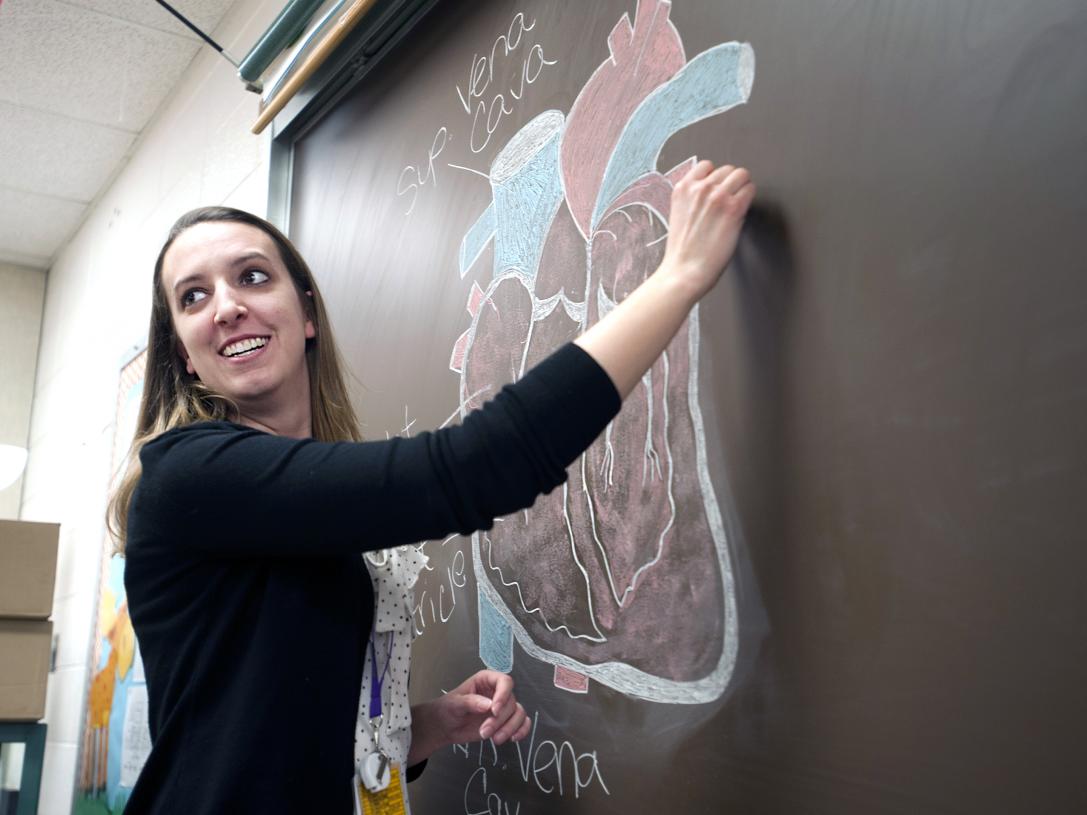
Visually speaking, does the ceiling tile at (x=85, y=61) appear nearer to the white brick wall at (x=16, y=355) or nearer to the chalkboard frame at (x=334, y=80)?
the chalkboard frame at (x=334, y=80)


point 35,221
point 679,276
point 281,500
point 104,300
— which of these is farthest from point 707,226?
point 35,221

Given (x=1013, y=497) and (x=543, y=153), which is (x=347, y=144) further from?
(x=1013, y=497)

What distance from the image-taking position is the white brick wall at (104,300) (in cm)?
231

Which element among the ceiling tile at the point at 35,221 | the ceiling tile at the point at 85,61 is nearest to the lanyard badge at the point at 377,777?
the ceiling tile at the point at 85,61

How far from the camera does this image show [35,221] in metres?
3.64

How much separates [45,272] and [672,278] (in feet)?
13.4

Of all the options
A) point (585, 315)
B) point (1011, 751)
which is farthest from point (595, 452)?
point (1011, 751)

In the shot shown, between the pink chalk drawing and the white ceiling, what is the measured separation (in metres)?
1.66

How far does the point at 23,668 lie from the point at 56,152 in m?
1.60

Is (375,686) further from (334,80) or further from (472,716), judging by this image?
(334,80)

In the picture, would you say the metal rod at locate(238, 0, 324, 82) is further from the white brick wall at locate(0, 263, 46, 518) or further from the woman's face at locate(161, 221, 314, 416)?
the white brick wall at locate(0, 263, 46, 518)

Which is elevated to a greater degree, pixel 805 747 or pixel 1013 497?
pixel 1013 497

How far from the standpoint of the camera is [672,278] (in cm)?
79

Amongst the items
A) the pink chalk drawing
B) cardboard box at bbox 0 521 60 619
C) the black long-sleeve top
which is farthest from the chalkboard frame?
cardboard box at bbox 0 521 60 619
